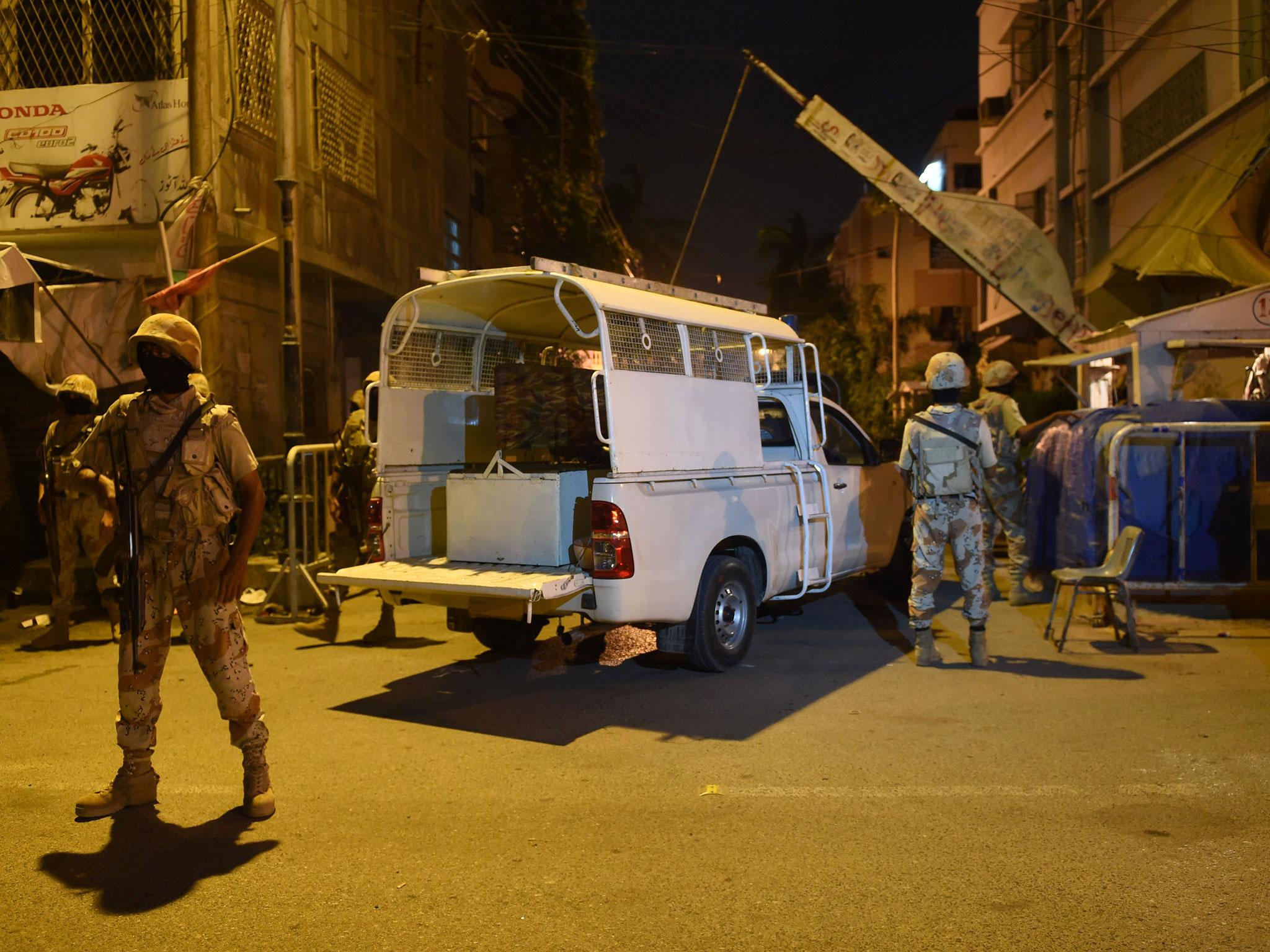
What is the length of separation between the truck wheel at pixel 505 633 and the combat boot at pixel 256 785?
300cm

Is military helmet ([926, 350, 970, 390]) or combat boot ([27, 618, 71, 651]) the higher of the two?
military helmet ([926, 350, 970, 390])

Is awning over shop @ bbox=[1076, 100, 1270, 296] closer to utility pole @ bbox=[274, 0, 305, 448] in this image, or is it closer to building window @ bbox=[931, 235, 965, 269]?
utility pole @ bbox=[274, 0, 305, 448]

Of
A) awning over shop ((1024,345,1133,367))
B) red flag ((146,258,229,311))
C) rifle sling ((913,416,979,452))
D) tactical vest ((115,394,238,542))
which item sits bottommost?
tactical vest ((115,394,238,542))

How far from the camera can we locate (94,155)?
1124 centimetres

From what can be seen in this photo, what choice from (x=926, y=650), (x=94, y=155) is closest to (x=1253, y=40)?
(x=926, y=650)

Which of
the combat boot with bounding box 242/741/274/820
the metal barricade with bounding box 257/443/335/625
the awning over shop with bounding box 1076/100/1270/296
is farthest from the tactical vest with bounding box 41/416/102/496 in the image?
the awning over shop with bounding box 1076/100/1270/296

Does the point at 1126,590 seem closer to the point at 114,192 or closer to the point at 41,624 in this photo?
the point at 41,624

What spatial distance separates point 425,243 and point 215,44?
285 inches

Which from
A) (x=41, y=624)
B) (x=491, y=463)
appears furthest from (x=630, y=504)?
(x=41, y=624)

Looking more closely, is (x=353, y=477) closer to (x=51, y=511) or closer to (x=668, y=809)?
(x=51, y=511)

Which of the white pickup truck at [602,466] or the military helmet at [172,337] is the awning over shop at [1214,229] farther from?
the military helmet at [172,337]

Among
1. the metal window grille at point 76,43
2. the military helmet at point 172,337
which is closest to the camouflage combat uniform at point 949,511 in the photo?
the military helmet at point 172,337

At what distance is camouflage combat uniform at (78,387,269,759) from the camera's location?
14.1 feet

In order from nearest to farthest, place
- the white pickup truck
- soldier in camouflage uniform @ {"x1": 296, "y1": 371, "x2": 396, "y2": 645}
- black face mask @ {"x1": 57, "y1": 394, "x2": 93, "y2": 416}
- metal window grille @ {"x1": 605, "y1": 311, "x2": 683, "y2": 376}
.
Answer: the white pickup truck → metal window grille @ {"x1": 605, "y1": 311, "x2": 683, "y2": 376} → black face mask @ {"x1": 57, "y1": 394, "x2": 93, "y2": 416} → soldier in camouflage uniform @ {"x1": 296, "y1": 371, "x2": 396, "y2": 645}
